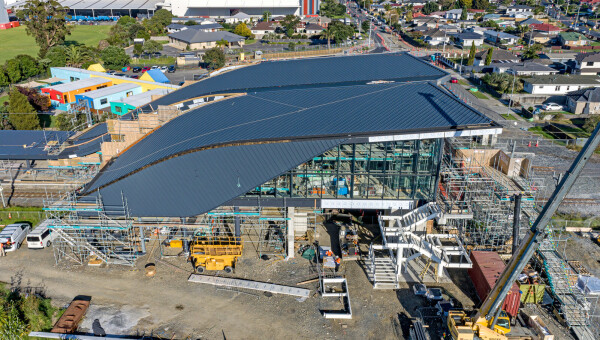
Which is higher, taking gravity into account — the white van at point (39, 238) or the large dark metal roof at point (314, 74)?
the large dark metal roof at point (314, 74)

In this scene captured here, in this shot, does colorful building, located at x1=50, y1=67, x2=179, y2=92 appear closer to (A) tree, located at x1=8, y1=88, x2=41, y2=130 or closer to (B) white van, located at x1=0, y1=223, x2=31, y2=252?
(A) tree, located at x1=8, y1=88, x2=41, y2=130

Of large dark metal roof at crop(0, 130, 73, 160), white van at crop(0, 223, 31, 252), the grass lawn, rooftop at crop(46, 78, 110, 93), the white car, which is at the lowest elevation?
white van at crop(0, 223, 31, 252)

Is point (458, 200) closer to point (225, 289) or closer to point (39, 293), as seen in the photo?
point (225, 289)

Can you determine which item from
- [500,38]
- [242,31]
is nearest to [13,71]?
[242,31]

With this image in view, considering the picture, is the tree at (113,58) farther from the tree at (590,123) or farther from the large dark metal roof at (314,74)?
the tree at (590,123)

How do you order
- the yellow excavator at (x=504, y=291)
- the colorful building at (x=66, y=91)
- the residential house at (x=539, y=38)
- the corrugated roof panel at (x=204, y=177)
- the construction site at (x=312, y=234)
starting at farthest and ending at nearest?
the residential house at (x=539, y=38) < the colorful building at (x=66, y=91) < the corrugated roof panel at (x=204, y=177) < the construction site at (x=312, y=234) < the yellow excavator at (x=504, y=291)

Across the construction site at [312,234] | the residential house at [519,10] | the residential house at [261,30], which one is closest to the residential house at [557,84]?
the construction site at [312,234]

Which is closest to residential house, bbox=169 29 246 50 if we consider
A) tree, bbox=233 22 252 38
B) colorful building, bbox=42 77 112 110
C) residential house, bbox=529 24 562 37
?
tree, bbox=233 22 252 38
